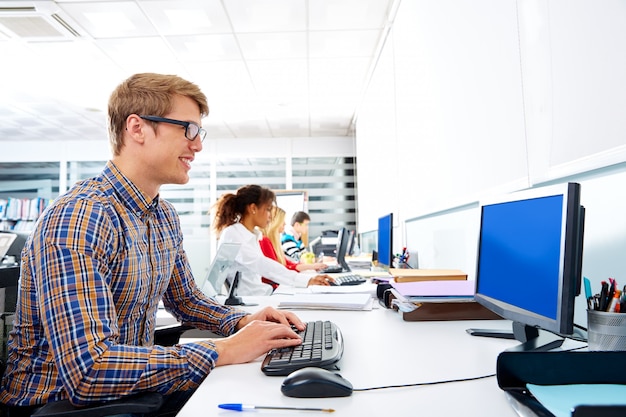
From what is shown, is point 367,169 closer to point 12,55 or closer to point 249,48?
point 249,48

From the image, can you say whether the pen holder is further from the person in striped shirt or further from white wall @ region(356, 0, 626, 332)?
the person in striped shirt

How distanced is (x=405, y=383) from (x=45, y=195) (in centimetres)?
841

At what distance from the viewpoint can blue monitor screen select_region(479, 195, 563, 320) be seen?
86 cm

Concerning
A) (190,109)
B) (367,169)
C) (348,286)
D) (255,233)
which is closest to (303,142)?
(367,169)

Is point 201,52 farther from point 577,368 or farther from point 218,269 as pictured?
point 577,368

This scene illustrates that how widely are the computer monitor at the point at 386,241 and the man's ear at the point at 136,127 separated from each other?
1762 mm

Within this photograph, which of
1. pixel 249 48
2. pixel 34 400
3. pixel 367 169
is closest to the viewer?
pixel 34 400

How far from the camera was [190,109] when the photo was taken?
1.31m

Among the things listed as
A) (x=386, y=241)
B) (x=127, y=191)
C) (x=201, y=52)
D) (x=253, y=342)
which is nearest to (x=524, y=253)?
(x=253, y=342)

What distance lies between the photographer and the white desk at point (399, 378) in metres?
0.72

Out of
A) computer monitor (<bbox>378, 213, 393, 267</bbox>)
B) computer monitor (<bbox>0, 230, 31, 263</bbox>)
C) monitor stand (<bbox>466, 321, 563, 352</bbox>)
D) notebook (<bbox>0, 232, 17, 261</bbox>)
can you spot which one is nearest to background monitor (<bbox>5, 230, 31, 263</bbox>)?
computer monitor (<bbox>0, 230, 31, 263</bbox>)

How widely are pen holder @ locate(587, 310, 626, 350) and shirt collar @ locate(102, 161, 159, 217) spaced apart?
1003 millimetres

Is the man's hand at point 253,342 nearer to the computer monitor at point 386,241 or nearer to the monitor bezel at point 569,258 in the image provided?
the monitor bezel at point 569,258

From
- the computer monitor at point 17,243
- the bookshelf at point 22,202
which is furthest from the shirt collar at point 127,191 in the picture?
the bookshelf at point 22,202
